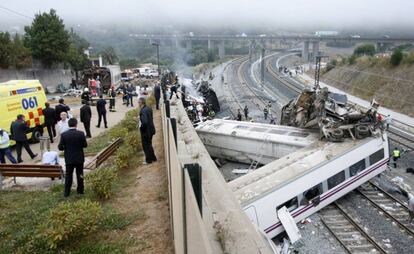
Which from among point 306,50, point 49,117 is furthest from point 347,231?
point 306,50

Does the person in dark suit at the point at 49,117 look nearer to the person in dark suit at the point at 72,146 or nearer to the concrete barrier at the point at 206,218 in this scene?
the person in dark suit at the point at 72,146

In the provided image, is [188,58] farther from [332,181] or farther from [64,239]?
[64,239]

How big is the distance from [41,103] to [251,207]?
388 inches

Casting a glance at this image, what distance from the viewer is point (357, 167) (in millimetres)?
17484

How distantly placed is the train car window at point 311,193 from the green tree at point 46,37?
3512 centimetres

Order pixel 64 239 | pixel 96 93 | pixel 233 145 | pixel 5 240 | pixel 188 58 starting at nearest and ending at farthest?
1. pixel 64 239
2. pixel 5 240
3. pixel 233 145
4. pixel 96 93
5. pixel 188 58

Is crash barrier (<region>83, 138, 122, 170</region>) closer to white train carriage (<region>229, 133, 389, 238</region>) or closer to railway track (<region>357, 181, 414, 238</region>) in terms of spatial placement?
white train carriage (<region>229, 133, 389, 238</region>)

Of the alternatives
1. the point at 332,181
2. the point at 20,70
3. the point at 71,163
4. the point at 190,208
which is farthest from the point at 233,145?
the point at 20,70

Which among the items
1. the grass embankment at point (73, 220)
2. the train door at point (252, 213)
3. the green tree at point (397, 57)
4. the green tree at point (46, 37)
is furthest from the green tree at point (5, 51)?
the green tree at point (397, 57)

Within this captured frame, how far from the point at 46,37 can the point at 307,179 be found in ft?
117

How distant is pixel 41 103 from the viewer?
55.3ft

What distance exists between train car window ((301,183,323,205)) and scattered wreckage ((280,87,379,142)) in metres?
3.63

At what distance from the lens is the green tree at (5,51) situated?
33875mm

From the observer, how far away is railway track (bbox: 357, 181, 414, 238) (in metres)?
14.9
